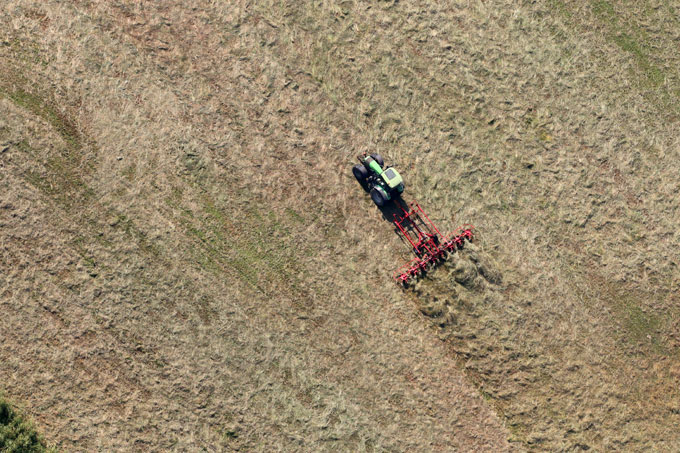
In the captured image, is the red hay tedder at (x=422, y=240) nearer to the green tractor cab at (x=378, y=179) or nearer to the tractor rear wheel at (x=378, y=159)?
the green tractor cab at (x=378, y=179)

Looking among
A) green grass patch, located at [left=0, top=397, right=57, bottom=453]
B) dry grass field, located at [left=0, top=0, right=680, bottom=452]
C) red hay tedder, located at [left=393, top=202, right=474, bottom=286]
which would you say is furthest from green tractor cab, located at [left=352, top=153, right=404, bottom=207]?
green grass patch, located at [left=0, top=397, right=57, bottom=453]

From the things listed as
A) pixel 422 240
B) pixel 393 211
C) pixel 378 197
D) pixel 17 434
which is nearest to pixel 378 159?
pixel 378 197

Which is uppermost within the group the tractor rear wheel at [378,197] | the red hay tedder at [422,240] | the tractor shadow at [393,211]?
the tractor rear wheel at [378,197]

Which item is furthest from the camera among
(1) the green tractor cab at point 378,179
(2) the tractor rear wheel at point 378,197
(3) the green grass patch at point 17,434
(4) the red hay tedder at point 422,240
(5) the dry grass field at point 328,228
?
(4) the red hay tedder at point 422,240

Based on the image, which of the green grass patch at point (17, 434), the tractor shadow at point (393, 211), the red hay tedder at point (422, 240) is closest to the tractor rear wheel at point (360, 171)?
the tractor shadow at point (393, 211)

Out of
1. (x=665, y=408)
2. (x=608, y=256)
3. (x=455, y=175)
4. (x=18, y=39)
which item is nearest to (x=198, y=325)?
(x=455, y=175)

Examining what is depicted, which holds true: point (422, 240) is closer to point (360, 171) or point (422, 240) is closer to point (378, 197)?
point (378, 197)
